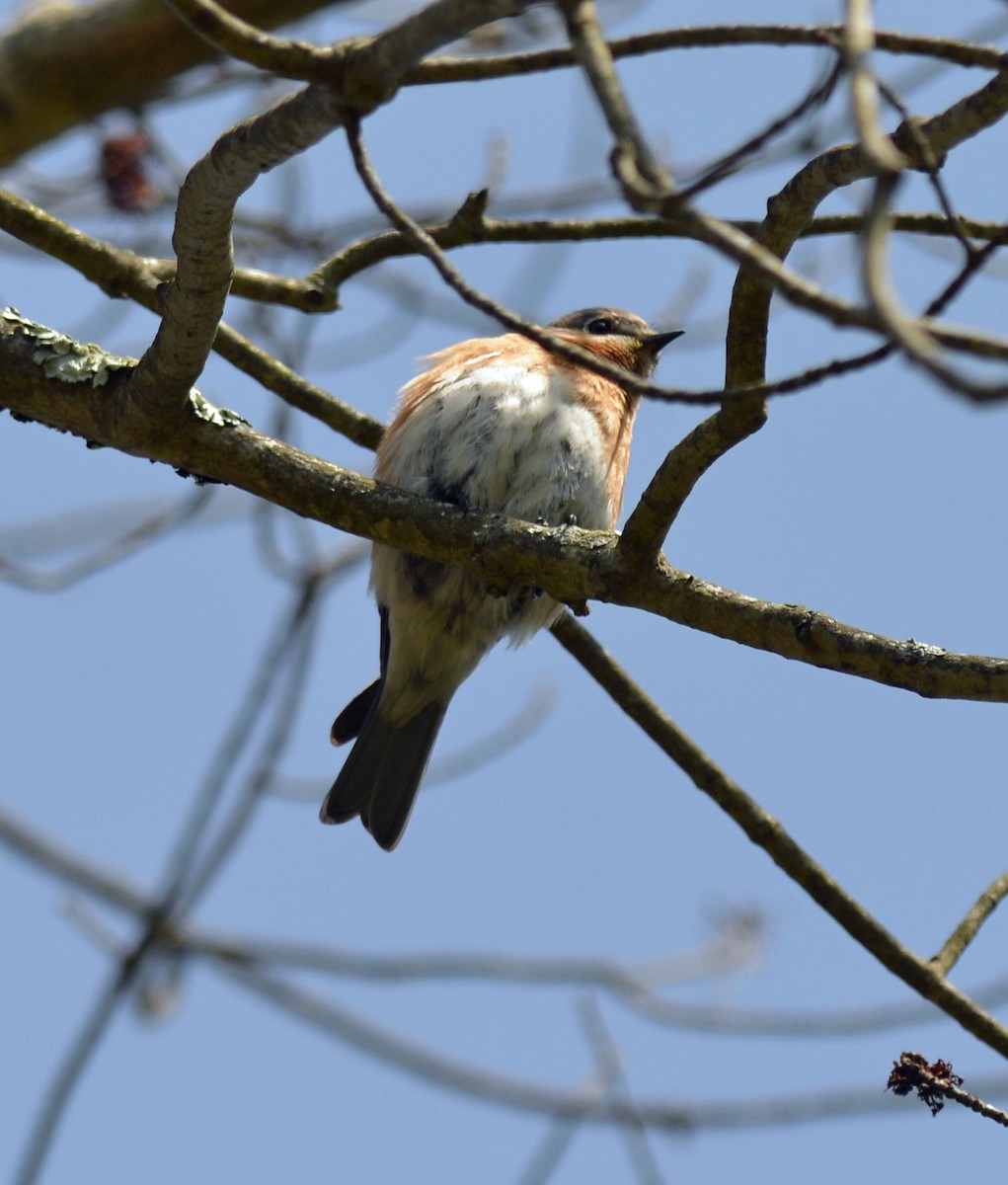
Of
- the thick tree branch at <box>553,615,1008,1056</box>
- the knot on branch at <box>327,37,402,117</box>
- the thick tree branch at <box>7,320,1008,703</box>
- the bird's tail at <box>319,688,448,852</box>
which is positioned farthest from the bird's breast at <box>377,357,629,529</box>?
the knot on branch at <box>327,37,402,117</box>

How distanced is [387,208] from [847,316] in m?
1.06

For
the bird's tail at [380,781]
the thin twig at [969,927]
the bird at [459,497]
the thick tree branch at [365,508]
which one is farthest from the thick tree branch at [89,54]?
the thin twig at [969,927]

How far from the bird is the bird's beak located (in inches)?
21.6

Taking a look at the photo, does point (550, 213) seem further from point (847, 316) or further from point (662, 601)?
point (847, 316)

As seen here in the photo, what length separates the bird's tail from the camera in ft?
17.3

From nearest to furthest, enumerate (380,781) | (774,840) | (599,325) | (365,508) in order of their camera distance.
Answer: (365,508), (774,840), (380,781), (599,325)

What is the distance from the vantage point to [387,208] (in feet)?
7.79

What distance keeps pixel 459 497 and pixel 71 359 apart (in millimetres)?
1596

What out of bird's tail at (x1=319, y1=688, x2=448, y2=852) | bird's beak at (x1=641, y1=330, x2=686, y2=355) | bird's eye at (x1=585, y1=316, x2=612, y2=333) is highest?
bird's eye at (x1=585, y1=316, x2=612, y2=333)

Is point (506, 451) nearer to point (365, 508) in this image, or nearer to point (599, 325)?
point (365, 508)

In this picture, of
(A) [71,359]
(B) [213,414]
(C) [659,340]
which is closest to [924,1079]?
(B) [213,414]

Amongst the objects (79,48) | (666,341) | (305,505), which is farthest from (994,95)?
(666,341)

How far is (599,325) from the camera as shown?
241 inches

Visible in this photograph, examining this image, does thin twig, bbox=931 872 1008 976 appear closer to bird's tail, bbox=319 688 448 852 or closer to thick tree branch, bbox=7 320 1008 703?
thick tree branch, bbox=7 320 1008 703
